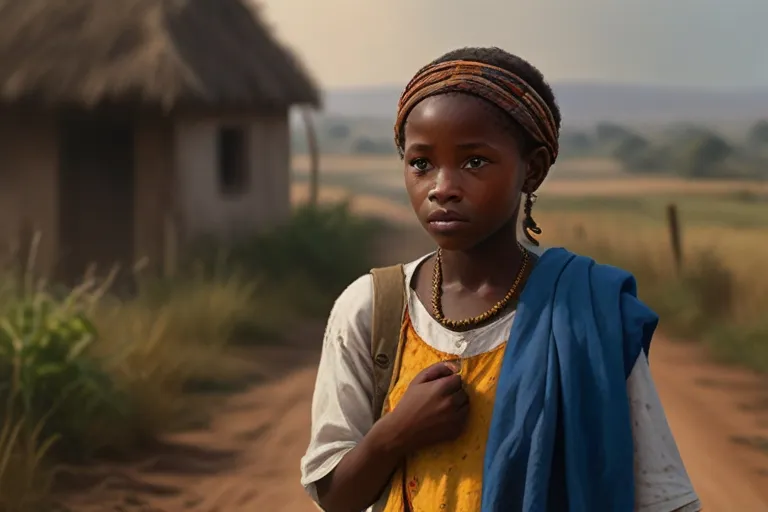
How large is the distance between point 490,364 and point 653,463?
29cm

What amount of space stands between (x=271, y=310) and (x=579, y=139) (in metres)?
20.3

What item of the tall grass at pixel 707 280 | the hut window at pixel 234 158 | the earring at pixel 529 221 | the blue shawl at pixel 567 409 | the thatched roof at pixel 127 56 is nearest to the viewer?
the blue shawl at pixel 567 409

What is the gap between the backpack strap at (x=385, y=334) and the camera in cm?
185

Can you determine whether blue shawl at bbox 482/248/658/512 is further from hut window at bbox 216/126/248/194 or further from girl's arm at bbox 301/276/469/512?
hut window at bbox 216/126/248/194

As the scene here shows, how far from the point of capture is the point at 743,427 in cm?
680

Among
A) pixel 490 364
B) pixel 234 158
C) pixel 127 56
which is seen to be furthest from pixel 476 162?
pixel 234 158

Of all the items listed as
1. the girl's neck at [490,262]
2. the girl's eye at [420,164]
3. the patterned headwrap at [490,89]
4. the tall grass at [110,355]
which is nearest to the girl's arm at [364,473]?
the girl's neck at [490,262]

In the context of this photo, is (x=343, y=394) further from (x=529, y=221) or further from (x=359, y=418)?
(x=529, y=221)

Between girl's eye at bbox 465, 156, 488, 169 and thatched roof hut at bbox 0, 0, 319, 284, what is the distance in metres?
8.72

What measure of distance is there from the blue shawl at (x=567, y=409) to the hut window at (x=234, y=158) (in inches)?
416

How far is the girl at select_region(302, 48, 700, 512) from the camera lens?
1.71m

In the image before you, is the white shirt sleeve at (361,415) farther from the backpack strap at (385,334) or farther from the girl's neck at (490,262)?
the girl's neck at (490,262)

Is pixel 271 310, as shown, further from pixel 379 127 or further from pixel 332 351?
pixel 379 127

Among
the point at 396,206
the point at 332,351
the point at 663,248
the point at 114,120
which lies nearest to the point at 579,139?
the point at 396,206
